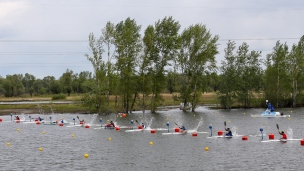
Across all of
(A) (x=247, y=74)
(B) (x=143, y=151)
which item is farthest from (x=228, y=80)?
(B) (x=143, y=151)

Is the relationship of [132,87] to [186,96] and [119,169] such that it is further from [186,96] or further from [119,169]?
[119,169]

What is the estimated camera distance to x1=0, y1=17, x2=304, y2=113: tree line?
90.0 m

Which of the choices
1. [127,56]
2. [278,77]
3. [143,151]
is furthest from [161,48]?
[143,151]

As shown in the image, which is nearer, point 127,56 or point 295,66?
point 127,56

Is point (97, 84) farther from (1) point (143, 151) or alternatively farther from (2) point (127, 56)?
(1) point (143, 151)

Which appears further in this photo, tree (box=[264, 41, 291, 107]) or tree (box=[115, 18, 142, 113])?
tree (box=[264, 41, 291, 107])

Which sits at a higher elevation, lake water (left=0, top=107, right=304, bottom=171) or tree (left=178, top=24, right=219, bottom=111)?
tree (left=178, top=24, right=219, bottom=111)

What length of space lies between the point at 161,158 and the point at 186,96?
189 ft

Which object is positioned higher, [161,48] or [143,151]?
[161,48]

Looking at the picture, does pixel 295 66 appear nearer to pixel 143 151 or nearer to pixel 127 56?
pixel 127 56

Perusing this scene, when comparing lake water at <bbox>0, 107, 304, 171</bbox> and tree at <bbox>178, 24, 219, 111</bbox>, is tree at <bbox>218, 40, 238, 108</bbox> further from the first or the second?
lake water at <bbox>0, 107, 304, 171</bbox>

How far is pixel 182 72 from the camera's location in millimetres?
96812

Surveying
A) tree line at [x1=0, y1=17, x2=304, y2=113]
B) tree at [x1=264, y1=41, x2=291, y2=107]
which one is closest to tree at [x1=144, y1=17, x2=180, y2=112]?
tree line at [x1=0, y1=17, x2=304, y2=113]

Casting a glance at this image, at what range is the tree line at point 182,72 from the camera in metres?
90.0
